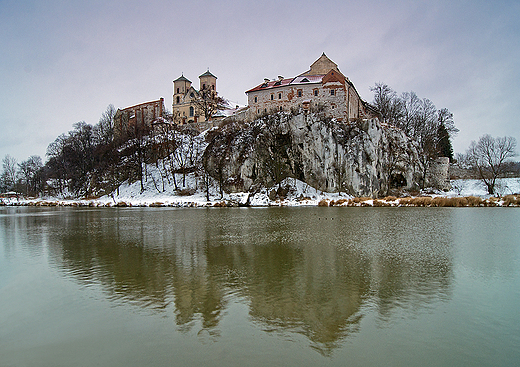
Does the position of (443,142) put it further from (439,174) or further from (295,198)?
(295,198)

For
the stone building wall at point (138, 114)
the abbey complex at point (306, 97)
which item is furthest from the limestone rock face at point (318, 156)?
the stone building wall at point (138, 114)

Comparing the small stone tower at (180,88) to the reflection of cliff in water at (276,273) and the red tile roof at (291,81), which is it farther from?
the reflection of cliff in water at (276,273)

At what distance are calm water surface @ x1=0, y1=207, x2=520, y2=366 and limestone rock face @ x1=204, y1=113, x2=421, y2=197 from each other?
1343 inches

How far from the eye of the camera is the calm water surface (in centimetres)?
556

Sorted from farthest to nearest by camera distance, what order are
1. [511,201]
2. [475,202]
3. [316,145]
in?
[316,145], [475,202], [511,201]

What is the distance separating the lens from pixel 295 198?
47406mm

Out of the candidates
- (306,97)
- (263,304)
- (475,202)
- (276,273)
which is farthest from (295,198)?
(263,304)

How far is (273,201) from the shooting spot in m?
46.8

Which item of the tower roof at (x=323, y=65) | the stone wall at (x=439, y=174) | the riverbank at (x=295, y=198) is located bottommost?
the riverbank at (x=295, y=198)

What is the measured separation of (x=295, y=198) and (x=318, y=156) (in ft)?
24.6

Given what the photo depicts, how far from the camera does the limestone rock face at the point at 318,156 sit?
160ft

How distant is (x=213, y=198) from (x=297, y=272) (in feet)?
135

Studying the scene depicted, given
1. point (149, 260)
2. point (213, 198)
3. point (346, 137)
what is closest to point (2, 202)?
point (213, 198)

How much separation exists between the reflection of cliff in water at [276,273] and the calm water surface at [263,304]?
50mm
